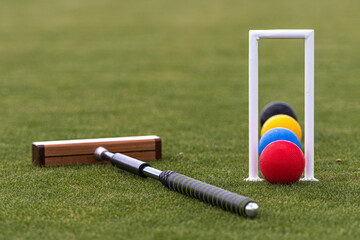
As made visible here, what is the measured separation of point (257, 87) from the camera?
15.5ft

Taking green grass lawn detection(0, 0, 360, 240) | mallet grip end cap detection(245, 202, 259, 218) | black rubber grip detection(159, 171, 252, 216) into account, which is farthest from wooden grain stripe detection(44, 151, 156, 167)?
mallet grip end cap detection(245, 202, 259, 218)

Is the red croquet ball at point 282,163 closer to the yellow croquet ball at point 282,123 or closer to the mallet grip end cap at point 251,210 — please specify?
the mallet grip end cap at point 251,210

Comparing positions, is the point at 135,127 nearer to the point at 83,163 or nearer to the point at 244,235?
the point at 83,163

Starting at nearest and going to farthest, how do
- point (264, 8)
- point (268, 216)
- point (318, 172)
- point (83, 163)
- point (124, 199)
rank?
point (268, 216)
point (124, 199)
point (318, 172)
point (83, 163)
point (264, 8)

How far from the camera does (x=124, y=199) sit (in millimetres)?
4285

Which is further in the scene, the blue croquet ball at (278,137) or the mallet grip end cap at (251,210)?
the blue croquet ball at (278,137)

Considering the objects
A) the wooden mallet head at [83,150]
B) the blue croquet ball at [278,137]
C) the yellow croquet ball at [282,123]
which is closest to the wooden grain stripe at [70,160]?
the wooden mallet head at [83,150]

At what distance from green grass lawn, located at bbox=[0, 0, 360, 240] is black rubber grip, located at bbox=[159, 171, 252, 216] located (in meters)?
0.07

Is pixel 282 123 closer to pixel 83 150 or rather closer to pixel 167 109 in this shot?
pixel 83 150

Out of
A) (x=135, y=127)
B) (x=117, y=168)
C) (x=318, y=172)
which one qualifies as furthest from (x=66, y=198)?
(x=135, y=127)

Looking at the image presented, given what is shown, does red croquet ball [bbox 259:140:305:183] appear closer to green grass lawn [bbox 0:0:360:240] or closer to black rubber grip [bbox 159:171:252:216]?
green grass lawn [bbox 0:0:360:240]

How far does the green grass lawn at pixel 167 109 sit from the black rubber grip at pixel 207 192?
0.07 m

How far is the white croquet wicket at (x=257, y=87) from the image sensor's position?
457 centimetres

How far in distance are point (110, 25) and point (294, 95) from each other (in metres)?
11.9
